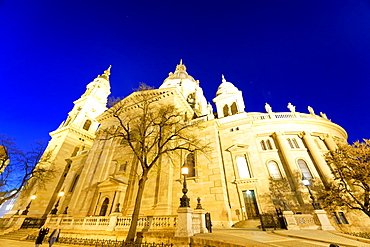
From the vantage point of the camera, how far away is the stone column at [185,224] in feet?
24.5

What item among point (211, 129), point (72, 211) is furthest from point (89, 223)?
point (211, 129)

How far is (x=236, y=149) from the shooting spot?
17469mm

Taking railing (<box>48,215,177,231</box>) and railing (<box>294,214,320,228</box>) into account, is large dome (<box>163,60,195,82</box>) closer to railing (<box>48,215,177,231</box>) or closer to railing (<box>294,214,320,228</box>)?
railing (<box>48,215,177,231</box>)

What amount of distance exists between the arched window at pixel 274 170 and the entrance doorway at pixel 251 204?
338 cm

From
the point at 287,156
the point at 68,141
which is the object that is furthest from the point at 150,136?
the point at 68,141

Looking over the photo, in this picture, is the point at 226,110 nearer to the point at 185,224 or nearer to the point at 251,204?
the point at 251,204

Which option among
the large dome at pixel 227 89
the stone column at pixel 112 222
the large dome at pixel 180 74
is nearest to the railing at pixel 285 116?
the large dome at pixel 227 89

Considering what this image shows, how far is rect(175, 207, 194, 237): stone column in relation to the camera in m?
7.48

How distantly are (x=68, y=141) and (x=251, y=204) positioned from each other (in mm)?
31698

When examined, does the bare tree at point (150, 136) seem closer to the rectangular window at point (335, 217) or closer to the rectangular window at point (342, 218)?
the rectangular window at point (335, 217)

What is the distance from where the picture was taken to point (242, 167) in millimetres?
16609

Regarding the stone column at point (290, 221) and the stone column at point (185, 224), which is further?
the stone column at point (290, 221)

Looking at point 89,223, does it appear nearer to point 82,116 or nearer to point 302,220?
point 302,220

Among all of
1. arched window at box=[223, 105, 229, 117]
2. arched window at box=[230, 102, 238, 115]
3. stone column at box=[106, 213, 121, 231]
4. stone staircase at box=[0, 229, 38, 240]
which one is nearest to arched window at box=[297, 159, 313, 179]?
arched window at box=[230, 102, 238, 115]
